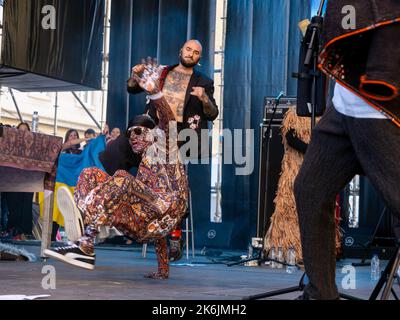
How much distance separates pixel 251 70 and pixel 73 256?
6200mm

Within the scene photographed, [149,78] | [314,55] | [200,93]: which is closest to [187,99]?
[200,93]

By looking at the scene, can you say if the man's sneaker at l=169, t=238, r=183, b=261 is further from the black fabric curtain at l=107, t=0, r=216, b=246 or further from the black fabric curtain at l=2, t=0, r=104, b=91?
the black fabric curtain at l=2, t=0, r=104, b=91

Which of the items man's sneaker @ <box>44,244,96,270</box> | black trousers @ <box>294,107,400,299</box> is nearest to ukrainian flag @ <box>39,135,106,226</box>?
man's sneaker @ <box>44,244,96,270</box>

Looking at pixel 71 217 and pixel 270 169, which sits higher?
pixel 270 169

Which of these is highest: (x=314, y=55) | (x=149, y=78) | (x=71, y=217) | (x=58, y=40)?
(x=58, y=40)

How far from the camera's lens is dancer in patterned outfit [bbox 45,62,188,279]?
16.3ft

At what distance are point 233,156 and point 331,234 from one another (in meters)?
8.03

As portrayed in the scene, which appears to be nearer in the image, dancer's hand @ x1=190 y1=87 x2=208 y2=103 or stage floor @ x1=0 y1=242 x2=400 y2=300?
stage floor @ x1=0 y1=242 x2=400 y2=300

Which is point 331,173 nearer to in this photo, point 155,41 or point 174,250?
point 174,250

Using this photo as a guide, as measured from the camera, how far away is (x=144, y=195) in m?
5.24

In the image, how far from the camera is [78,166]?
444 inches

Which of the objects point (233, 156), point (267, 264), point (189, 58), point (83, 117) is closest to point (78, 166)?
point (233, 156)

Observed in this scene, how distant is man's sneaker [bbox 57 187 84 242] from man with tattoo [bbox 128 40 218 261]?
2.52 feet

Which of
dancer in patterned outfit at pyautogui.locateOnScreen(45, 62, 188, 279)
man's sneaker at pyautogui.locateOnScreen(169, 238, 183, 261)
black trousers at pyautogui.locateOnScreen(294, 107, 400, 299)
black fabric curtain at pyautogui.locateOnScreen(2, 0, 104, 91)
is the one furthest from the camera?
black fabric curtain at pyautogui.locateOnScreen(2, 0, 104, 91)
